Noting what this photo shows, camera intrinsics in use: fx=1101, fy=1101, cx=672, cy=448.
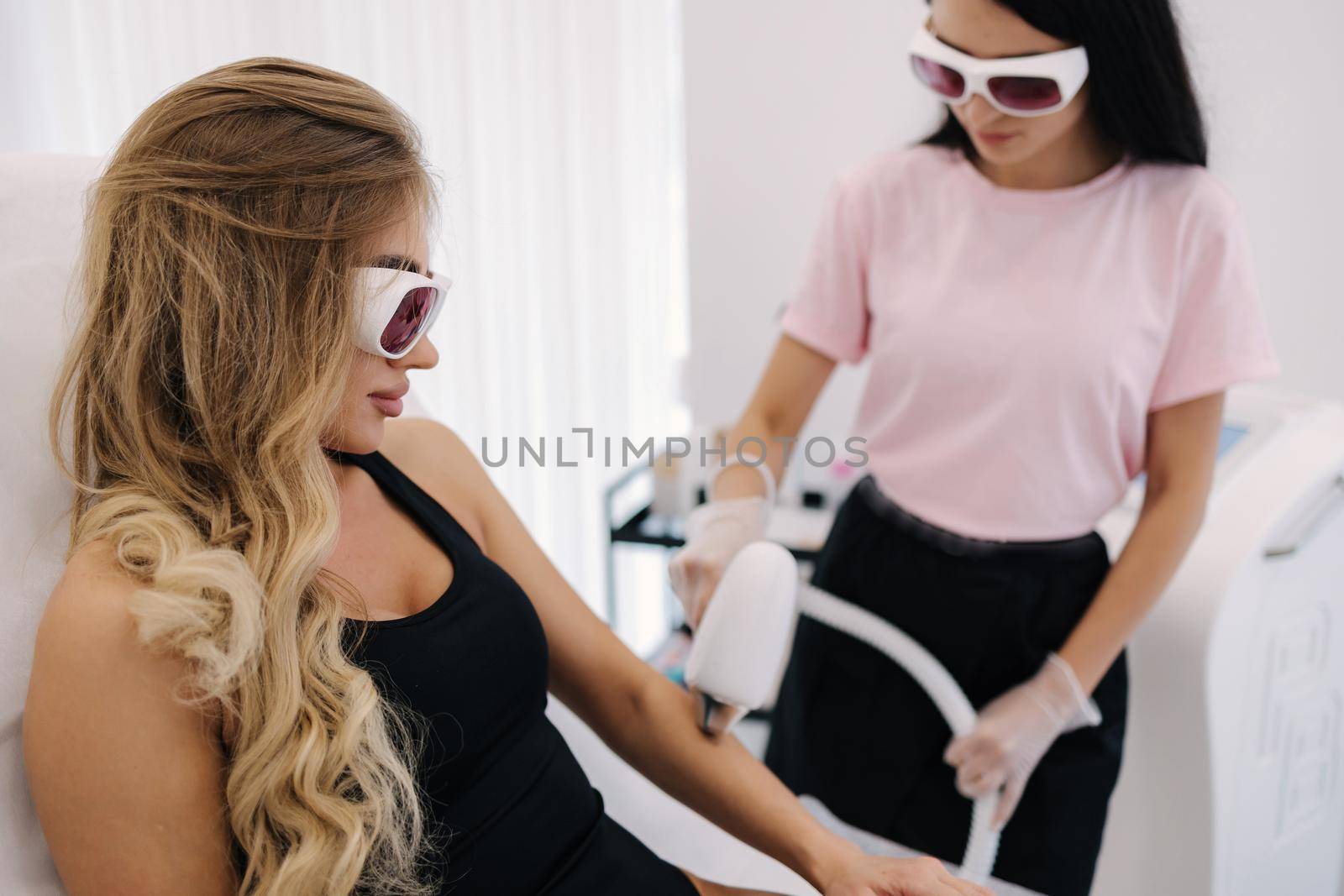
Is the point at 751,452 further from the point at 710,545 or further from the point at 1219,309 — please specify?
the point at 1219,309

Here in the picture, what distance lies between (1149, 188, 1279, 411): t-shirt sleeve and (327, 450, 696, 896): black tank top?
29.9 inches

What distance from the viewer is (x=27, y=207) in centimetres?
105

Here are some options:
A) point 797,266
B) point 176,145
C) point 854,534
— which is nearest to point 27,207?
point 176,145

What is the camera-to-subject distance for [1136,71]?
1.13 metres

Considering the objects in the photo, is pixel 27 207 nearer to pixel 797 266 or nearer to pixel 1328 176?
pixel 797 266

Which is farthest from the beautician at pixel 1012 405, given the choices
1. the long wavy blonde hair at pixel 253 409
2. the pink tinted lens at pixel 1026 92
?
the long wavy blonde hair at pixel 253 409

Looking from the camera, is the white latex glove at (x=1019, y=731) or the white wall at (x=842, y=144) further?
the white wall at (x=842, y=144)

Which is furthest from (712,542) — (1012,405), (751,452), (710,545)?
(1012,405)

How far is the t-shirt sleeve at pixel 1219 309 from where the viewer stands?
118 centimetres

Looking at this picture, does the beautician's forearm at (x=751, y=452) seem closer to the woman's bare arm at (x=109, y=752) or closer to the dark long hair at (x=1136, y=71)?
the dark long hair at (x=1136, y=71)

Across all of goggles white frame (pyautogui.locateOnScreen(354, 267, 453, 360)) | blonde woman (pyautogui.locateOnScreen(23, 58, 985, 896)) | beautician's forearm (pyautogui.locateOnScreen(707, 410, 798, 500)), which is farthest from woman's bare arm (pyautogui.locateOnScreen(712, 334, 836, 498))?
goggles white frame (pyautogui.locateOnScreen(354, 267, 453, 360))

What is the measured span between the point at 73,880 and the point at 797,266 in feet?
6.27

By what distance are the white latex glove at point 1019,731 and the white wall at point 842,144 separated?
101 centimetres

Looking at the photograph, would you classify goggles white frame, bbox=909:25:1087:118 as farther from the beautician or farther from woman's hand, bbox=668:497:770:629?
woman's hand, bbox=668:497:770:629
